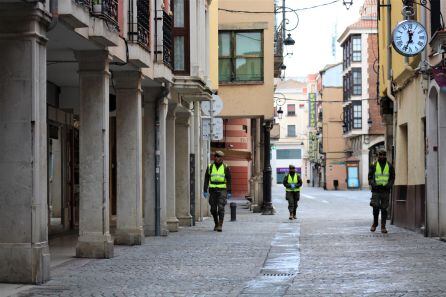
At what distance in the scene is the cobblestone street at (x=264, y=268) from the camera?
10.4 metres

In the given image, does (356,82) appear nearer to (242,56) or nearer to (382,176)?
(242,56)

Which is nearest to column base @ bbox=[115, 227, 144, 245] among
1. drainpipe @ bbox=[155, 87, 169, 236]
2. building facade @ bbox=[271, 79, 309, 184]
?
drainpipe @ bbox=[155, 87, 169, 236]

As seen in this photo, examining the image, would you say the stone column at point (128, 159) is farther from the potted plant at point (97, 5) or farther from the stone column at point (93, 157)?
the potted plant at point (97, 5)

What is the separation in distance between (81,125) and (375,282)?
5.90m

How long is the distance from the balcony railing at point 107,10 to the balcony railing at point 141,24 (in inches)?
64.1

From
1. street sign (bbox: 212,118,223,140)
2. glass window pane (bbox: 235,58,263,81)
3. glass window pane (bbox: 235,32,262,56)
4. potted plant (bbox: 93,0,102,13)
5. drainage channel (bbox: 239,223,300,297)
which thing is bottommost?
drainage channel (bbox: 239,223,300,297)

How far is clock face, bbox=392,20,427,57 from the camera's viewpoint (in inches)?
728

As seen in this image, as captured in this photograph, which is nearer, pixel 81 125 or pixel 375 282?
pixel 375 282

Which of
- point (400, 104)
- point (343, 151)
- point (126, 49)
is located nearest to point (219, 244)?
point (126, 49)

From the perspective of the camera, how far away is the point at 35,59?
35.9 ft

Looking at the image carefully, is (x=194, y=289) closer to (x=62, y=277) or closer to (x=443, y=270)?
(x=62, y=277)

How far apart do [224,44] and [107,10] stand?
20660 millimetres

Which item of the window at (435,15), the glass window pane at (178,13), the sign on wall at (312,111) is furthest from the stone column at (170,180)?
the sign on wall at (312,111)

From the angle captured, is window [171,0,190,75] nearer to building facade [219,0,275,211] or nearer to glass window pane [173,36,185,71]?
glass window pane [173,36,185,71]
